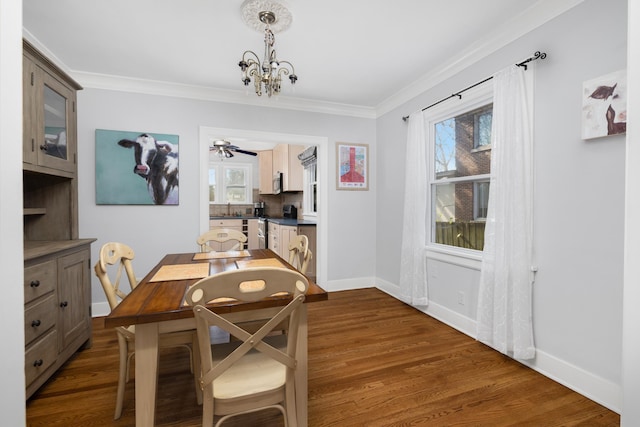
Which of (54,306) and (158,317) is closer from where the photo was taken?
(158,317)

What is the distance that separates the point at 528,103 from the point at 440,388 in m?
2.11

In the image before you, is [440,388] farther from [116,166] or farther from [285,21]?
[116,166]

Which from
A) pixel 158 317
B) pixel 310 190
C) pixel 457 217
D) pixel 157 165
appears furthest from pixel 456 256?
pixel 157 165

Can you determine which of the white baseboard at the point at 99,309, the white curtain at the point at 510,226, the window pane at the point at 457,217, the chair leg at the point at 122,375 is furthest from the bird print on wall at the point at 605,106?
the white baseboard at the point at 99,309

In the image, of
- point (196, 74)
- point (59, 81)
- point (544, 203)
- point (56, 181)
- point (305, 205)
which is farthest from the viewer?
point (305, 205)

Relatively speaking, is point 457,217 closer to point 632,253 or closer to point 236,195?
point 632,253

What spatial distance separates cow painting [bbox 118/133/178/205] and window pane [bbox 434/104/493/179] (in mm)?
2981

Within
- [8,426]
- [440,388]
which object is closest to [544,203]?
[440,388]

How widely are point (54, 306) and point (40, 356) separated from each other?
33 cm

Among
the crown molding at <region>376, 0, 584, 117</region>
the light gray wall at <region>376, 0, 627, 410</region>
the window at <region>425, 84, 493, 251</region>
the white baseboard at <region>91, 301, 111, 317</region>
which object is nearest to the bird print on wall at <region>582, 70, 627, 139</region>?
the light gray wall at <region>376, 0, 627, 410</region>

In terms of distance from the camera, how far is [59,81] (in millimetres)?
2236

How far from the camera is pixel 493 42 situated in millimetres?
2430

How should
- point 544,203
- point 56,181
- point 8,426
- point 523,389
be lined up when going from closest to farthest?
point 8,426
point 523,389
point 544,203
point 56,181

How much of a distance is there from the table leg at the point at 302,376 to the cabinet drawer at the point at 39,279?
165cm
